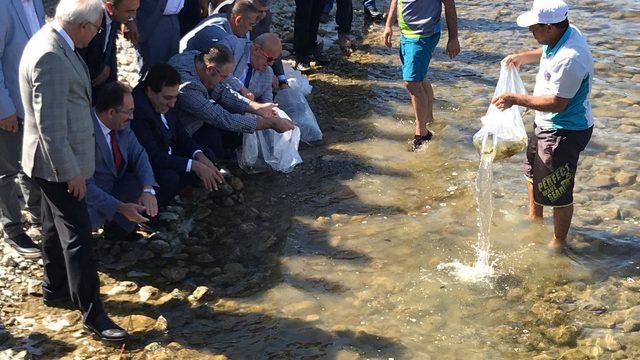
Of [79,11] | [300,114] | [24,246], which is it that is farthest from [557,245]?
[24,246]

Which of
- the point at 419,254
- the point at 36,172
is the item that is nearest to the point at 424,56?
the point at 419,254

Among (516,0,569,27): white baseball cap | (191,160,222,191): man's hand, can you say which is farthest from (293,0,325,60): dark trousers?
(516,0,569,27): white baseball cap

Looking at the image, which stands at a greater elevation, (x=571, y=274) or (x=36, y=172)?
(x=36, y=172)

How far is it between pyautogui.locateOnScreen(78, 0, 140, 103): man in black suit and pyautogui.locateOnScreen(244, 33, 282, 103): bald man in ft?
5.01

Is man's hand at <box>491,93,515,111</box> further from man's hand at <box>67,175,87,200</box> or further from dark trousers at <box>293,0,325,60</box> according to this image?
dark trousers at <box>293,0,325,60</box>

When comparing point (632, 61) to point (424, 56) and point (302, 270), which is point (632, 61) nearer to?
point (424, 56)

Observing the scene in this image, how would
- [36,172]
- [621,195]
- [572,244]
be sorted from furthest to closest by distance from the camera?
1. [621,195]
2. [572,244]
3. [36,172]

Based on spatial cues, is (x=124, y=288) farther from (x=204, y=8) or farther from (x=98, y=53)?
(x=204, y=8)

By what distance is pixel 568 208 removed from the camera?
480 centimetres

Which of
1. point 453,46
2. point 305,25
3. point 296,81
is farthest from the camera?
point 305,25

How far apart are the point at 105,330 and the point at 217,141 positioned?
2327mm

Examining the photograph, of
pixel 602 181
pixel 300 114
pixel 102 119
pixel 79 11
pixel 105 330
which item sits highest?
pixel 79 11

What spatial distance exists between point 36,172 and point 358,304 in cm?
202

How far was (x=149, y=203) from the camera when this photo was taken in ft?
15.2
